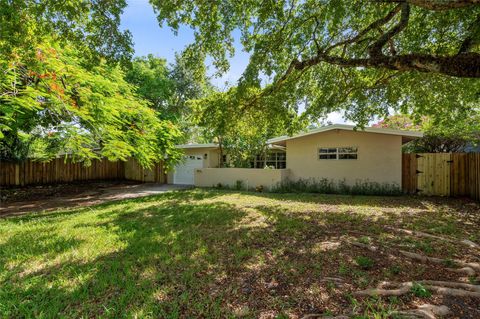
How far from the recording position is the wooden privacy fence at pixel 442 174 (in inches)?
377

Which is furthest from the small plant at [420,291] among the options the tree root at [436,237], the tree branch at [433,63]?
the tree branch at [433,63]

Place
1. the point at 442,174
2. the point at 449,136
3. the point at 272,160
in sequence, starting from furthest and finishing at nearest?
the point at 272,160, the point at 449,136, the point at 442,174

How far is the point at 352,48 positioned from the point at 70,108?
26.2 ft

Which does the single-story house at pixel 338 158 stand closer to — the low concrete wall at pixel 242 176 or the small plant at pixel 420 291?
the low concrete wall at pixel 242 176

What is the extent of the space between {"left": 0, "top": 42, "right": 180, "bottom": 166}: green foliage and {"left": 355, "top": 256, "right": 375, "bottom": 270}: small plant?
6.02 metres


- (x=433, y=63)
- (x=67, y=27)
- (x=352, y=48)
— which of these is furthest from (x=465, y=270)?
(x=67, y=27)

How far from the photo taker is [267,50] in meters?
6.71

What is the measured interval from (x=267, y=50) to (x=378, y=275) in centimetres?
579

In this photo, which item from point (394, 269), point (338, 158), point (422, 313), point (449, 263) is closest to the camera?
point (422, 313)

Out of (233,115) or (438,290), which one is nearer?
(438,290)

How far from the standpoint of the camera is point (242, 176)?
45.4 ft

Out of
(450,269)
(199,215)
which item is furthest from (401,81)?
(199,215)

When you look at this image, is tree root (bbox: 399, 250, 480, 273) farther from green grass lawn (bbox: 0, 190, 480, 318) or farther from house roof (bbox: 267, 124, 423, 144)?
house roof (bbox: 267, 124, 423, 144)

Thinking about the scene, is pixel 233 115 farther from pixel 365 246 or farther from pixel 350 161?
pixel 350 161
